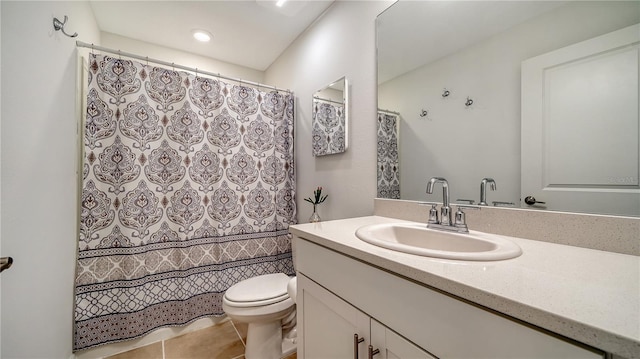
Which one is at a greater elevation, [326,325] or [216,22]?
[216,22]

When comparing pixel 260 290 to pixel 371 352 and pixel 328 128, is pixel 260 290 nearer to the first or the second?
pixel 371 352

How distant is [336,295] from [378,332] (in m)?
0.19

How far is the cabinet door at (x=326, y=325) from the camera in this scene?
72 cm

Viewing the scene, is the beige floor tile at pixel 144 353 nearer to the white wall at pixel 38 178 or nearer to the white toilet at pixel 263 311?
the white wall at pixel 38 178

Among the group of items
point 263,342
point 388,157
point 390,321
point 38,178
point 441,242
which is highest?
point 388,157

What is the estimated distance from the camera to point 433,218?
0.97 m

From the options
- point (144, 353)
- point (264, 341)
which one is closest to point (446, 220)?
point (264, 341)

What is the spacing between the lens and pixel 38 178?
101 cm

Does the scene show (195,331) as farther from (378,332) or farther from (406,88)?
(406,88)

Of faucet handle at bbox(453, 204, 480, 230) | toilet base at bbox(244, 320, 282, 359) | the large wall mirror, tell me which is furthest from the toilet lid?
faucet handle at bbox(453, 204, 480, 230)

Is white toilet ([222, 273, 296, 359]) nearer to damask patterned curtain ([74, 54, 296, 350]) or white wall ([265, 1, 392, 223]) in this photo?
damask patterned curtain ([74, 54, 296, 350])

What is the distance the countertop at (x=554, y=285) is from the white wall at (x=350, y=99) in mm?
771

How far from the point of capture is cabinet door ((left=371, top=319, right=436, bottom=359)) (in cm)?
56

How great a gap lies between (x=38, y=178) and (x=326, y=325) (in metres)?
1.37
